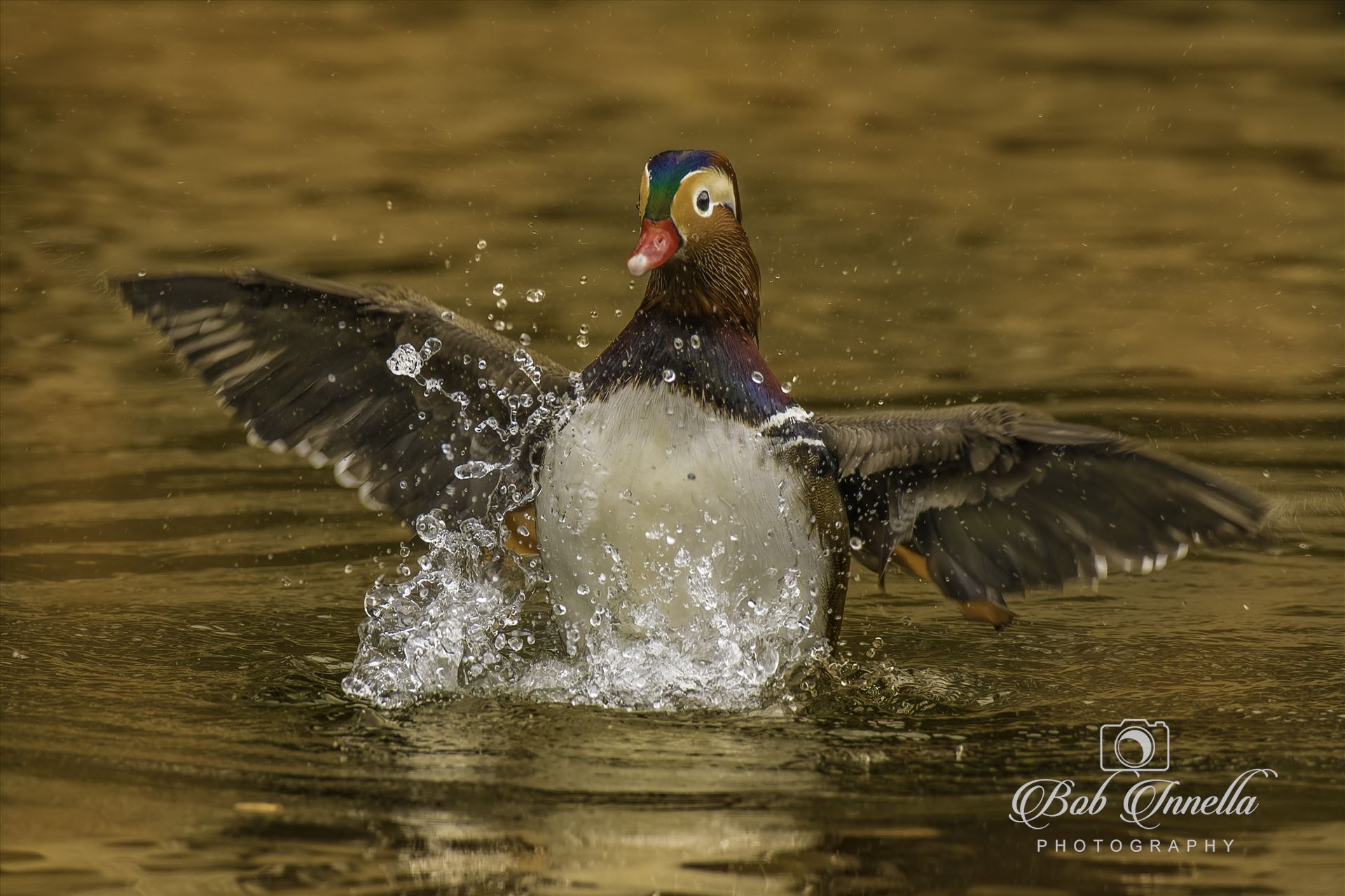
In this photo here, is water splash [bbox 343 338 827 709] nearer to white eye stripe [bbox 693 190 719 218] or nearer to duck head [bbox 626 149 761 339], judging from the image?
duck head [bbox 626 149 761 339]

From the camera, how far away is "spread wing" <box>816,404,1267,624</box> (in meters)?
6.04

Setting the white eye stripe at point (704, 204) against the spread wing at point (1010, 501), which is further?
the white eye stripe at point (704, 204)

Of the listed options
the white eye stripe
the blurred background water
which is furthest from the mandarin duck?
the blurred background water

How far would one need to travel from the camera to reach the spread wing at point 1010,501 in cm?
604

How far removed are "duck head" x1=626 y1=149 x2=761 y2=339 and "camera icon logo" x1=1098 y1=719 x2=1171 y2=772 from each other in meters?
1.75

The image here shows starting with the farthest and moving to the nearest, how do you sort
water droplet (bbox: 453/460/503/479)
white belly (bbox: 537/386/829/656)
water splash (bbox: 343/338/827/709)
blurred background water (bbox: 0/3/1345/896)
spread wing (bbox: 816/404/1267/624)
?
1. water droplet (bbox: 453/460/503/479)
2. water splash (bbox: 343/338/827/709)
3. white belly (bbox: 537/386/829/656)
4. spread wing (bbox: 816/404/1267/624)
5. blurred background water (bbox: 0/3/1345/896)

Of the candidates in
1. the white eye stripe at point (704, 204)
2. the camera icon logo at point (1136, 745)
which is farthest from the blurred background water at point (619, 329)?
the white eye stripe at point (704, 204)

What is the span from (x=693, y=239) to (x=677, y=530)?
37.5 inches

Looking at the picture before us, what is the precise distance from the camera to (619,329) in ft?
35.5

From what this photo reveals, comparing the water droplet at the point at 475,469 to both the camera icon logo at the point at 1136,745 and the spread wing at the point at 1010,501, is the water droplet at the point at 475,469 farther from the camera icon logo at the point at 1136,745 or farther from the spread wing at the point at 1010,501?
the camera icon logo at the point at 1136,745

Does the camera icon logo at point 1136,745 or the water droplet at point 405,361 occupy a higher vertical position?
the water droplet at point 405,361

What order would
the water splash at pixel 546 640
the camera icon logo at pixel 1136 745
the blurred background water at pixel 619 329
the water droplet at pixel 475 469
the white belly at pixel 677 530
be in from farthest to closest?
the water droplet at pixel 475 469 < the water splash at pixel 546 640 < the white belly at pixel 677 530 < the camera icon logo at pixel 1136 745 < the blurred background water at pixel 619 329

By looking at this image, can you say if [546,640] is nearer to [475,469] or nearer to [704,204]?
[475,469]

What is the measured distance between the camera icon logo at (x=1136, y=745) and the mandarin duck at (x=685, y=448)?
1.57ft
